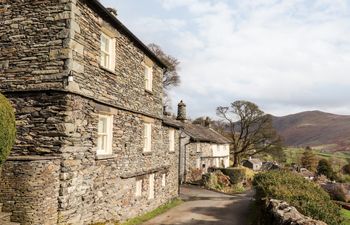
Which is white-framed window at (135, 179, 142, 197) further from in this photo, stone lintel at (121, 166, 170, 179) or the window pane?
the window pane

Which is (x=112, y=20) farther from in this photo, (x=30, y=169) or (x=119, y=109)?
(x=30, y=169)

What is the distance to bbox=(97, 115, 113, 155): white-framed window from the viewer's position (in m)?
12.1

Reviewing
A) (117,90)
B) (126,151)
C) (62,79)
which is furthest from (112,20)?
(126,151)

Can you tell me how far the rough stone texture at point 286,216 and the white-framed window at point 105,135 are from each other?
630 centimetres

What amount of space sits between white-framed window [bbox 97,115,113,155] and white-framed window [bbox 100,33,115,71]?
2019 mm

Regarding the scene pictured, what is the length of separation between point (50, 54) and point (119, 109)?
401cm

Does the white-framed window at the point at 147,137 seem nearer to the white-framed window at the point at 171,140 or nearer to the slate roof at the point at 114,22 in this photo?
the slate roof at the point at 114,22

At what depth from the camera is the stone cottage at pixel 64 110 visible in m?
8.60

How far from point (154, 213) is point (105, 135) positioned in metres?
6.49

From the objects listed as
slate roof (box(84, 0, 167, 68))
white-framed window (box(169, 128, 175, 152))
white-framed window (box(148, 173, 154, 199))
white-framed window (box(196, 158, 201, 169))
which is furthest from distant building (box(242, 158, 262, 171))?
slate roof (box(84, 0, 167, 68))

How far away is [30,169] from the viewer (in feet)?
27.2

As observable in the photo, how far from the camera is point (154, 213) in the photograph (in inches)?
666

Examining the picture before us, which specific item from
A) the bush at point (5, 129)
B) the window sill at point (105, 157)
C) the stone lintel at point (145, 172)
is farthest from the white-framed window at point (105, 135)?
the bush at point (5, 129)

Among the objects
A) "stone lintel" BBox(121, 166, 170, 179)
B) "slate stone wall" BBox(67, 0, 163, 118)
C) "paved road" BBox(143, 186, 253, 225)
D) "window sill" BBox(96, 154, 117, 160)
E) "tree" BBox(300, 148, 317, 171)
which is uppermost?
"slate stone wall" BBox(67, 0, 163, 118)
